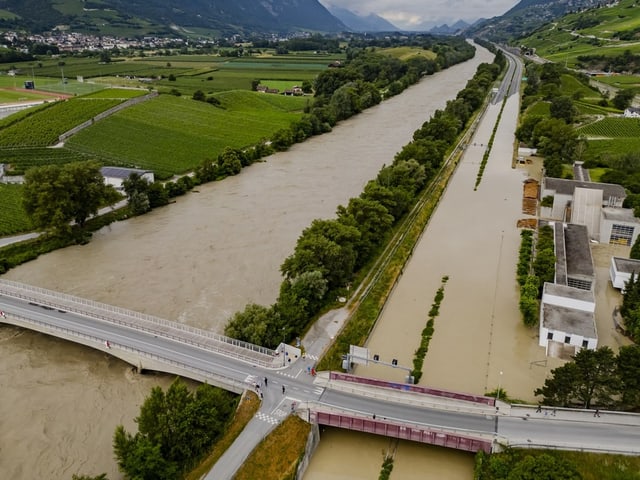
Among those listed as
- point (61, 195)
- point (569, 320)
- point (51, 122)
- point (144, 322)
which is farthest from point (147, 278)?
point (51, 122)

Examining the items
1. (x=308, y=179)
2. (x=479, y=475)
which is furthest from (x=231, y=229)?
(x=479, y=475)

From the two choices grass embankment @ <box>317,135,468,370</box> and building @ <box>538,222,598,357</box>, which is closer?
grass embankment @ <box>317,135,468,370</box>

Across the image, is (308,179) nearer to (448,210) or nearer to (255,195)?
(255,195)

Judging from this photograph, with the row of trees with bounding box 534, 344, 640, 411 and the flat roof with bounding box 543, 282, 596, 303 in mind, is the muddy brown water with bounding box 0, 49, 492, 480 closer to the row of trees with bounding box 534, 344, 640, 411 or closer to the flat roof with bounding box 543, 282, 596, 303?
the flat roof with bounding box 543, 282, 596, 303

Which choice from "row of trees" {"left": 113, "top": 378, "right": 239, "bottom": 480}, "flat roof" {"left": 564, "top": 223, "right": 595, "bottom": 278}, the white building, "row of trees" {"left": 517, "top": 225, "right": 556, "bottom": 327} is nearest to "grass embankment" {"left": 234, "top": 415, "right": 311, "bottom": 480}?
"row of trees" {"left": 113, "top": 378, "right": 239, "bottom": 480}

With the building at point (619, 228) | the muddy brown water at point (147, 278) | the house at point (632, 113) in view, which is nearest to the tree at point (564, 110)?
the house at point (632, 113)

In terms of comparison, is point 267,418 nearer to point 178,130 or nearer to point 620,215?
point 620,215
